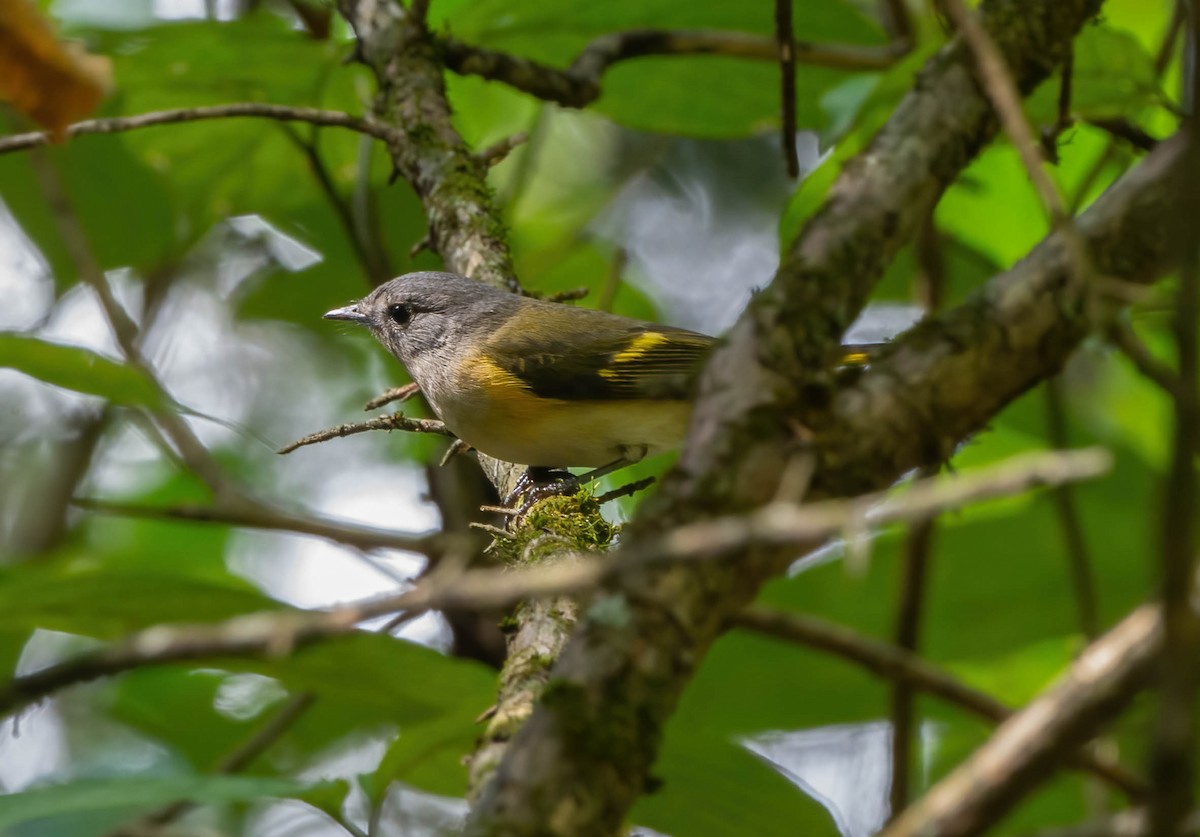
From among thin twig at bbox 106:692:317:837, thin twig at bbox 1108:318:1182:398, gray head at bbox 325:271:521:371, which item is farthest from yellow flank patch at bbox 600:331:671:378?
thin twig at bbox 1108:318:1182:398

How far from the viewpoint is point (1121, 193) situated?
1.95 m

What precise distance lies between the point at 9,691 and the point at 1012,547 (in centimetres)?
396

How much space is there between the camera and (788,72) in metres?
3.59

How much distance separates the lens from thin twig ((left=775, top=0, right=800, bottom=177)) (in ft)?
11.3

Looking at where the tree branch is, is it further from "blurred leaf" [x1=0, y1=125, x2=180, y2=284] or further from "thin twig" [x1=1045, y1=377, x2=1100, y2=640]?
"blurred leaf" [x1=0, y1=125, x2=180, y2=284]

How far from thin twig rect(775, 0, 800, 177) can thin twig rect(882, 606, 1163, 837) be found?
2.63 meters

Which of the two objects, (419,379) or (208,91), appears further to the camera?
(419,379)

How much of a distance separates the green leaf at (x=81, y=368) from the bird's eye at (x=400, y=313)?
2367 millimetres

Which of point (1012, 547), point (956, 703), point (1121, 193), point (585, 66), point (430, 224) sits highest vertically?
point (585, 66)

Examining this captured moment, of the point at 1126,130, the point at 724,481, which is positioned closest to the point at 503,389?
the point at 1126,130

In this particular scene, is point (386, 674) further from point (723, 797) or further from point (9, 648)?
point (9, 648)

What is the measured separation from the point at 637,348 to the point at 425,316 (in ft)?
2.84

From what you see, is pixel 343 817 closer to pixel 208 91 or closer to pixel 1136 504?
pixel 208 91

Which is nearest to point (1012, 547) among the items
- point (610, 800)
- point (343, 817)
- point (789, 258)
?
point (343, 817)
